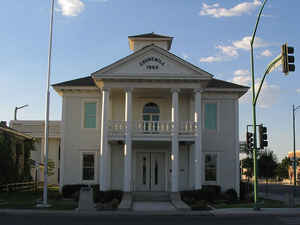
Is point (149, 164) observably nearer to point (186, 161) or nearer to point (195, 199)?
point (186, 161)

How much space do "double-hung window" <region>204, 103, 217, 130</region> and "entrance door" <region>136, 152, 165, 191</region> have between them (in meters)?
3.74

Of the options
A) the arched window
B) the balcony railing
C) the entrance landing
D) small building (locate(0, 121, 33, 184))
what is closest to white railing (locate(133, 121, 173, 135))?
the balcony railing

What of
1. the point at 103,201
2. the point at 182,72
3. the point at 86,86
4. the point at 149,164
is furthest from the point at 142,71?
the point at 103,201

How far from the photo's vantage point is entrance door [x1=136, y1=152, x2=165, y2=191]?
27.5 m

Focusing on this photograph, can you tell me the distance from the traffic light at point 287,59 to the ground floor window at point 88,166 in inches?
644

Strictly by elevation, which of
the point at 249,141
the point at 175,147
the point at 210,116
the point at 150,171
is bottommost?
the point at 150,171

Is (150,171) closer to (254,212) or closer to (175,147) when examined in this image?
(175,147)

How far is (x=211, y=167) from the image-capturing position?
Answer: 2792 cm

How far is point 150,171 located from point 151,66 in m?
7.11

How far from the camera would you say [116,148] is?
2766cm

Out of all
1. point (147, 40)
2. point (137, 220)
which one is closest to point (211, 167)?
point (147, 40)

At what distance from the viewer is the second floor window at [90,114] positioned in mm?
28000

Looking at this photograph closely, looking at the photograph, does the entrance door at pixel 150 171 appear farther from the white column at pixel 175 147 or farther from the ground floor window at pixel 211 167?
the white column at pixel 175 147

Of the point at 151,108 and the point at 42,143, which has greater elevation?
the point at 151,108
